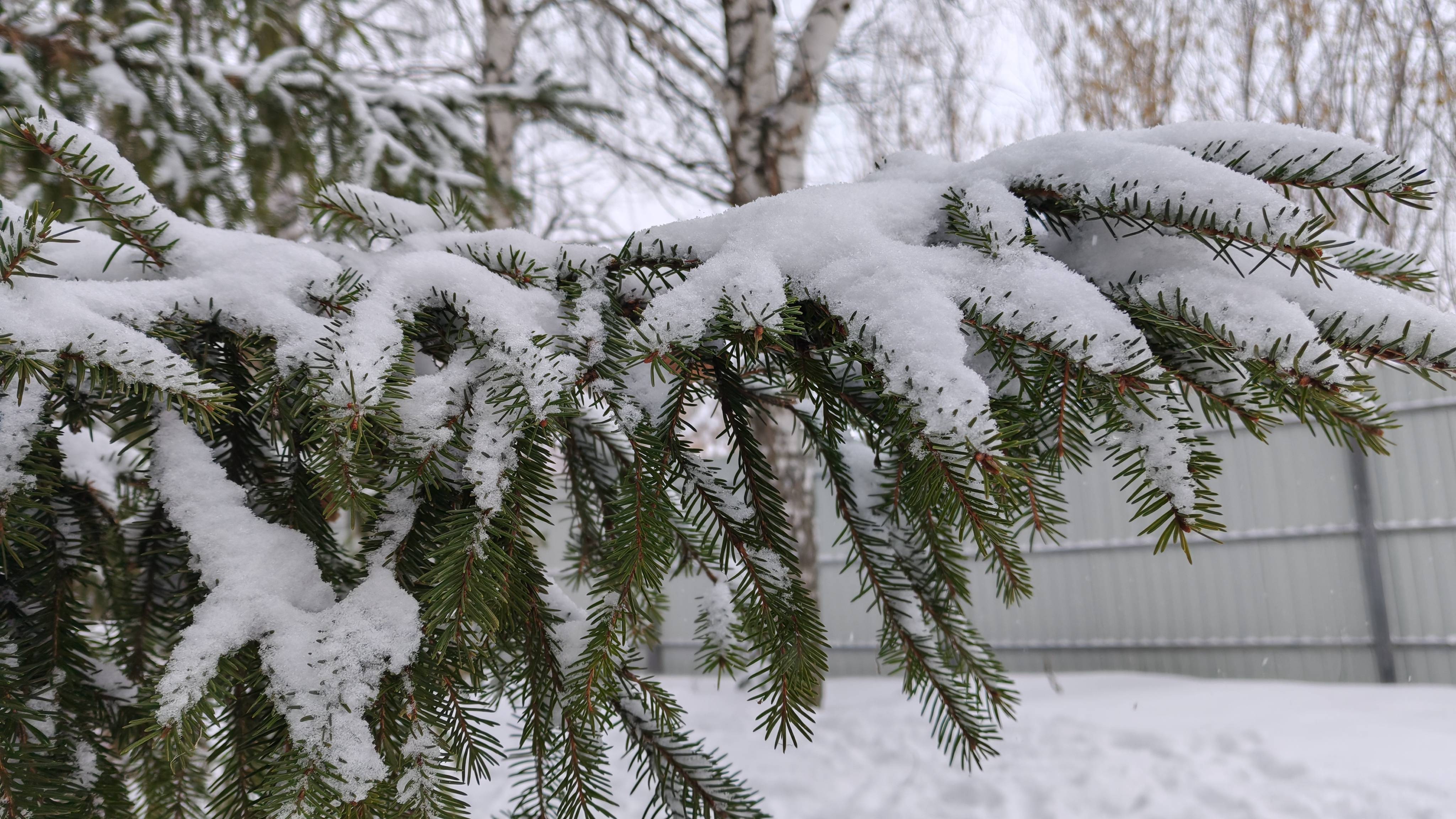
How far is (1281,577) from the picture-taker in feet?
16.3

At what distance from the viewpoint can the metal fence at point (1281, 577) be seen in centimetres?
454

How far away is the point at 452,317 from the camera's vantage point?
2.35ft

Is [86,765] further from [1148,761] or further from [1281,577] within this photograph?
[1281,577]

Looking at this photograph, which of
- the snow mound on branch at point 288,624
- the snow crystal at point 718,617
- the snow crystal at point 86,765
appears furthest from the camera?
the snow crystal at point 718,617

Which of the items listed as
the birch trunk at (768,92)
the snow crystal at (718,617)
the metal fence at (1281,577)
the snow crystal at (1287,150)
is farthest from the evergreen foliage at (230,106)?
the metal fence at (1281,577)

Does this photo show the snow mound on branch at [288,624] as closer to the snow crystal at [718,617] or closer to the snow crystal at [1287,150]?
the snow crystal at [718,617]

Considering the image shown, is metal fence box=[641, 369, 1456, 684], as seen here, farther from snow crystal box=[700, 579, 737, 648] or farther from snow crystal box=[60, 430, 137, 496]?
snow crystal box=[60, 430, 137, 496]

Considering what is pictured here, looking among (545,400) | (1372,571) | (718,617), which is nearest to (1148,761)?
(1372,571)

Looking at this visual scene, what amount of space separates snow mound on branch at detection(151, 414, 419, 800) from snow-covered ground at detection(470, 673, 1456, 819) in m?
2.98

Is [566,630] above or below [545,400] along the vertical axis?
below

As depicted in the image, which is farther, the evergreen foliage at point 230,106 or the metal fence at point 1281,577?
the metal fence at point 1281,577

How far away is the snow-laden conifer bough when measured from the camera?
22.0 inches

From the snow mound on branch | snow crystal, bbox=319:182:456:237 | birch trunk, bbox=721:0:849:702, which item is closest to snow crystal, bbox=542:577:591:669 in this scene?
the snow mound on branch

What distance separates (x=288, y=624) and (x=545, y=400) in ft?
0.80
